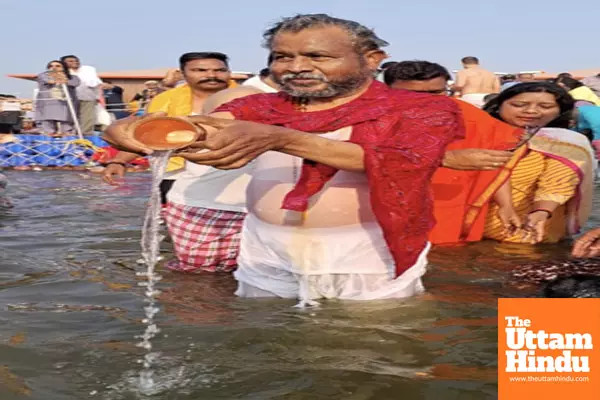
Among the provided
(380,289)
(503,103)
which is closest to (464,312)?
(380,289)

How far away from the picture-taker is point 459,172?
503 centimetres

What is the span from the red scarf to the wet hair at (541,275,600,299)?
786 mm

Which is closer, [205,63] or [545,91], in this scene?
[205,63]

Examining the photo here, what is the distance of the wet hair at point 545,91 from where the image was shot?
5156mm

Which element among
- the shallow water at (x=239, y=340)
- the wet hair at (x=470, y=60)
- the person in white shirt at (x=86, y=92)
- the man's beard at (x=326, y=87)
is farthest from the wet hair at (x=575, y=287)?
the person in white shirt at (x=86, y=92)

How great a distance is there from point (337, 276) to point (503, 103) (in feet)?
8.38

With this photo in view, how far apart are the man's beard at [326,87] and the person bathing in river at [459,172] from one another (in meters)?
1.89

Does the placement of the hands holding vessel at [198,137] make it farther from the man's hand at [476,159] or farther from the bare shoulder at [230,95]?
the bare shoulder at [230,95]

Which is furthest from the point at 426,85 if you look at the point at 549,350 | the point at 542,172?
the point at 549,350

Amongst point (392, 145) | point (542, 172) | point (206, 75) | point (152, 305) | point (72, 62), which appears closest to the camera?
point (392, 145)

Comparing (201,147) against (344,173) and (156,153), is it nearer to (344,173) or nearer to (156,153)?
(156,153)

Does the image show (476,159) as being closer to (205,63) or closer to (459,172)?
(459,172)

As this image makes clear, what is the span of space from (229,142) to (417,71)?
111 inches

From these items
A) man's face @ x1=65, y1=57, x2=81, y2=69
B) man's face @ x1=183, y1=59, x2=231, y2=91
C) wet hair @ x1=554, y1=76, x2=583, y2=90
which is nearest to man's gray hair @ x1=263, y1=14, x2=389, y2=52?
man's face @ x1=183, y1=59, x2=231, y2=91
